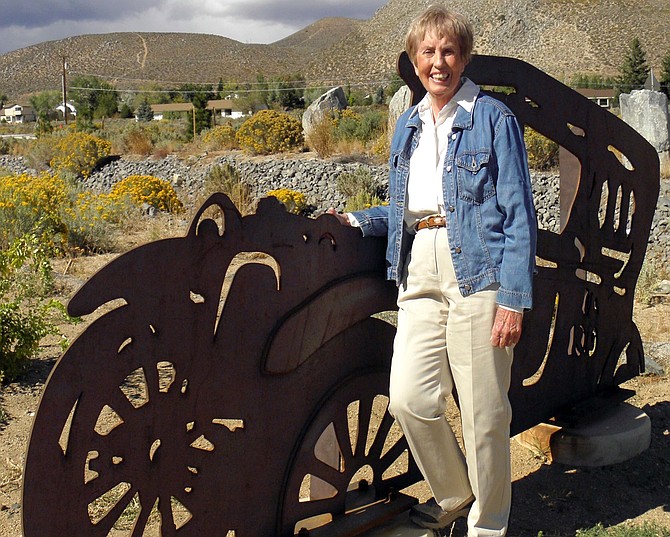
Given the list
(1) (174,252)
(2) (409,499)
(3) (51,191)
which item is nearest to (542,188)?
(3) (51,191)

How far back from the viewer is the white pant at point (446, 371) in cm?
289

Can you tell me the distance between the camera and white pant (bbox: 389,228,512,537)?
2895mm

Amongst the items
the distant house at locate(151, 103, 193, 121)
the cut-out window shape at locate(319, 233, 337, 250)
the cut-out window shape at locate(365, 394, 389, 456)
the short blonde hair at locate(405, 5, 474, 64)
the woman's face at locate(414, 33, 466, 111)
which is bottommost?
the cut-out window shape at locate(365, 394, 389, 456)

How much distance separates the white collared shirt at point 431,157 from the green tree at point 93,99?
35.2 meters

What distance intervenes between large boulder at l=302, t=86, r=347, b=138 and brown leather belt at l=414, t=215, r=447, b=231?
1381cm

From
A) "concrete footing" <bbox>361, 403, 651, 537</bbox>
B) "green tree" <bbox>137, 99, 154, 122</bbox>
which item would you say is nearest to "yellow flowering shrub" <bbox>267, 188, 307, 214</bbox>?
"concrete footing" <bbox>361, 403, 651, 537</bbox>

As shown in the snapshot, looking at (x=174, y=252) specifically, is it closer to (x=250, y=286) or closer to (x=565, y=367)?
(x=250, y=286)

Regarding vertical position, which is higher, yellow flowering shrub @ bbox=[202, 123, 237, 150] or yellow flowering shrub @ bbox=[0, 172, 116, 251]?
yellow flowering shrub @ bbox=[202, 123, 237, 150]

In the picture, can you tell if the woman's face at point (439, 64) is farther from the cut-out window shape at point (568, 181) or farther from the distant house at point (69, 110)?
the distant house at point (69, 110)

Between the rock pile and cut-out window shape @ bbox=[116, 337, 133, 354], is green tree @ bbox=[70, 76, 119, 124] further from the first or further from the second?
cut-out window shape @ bbox=[116, 337, 133, 354]

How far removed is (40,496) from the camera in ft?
Result: 7.44

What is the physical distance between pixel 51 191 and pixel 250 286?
24.6 feet

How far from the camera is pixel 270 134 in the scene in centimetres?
1647

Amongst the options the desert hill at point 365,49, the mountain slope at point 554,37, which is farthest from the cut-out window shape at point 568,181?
the mountain slope at point 554,37
